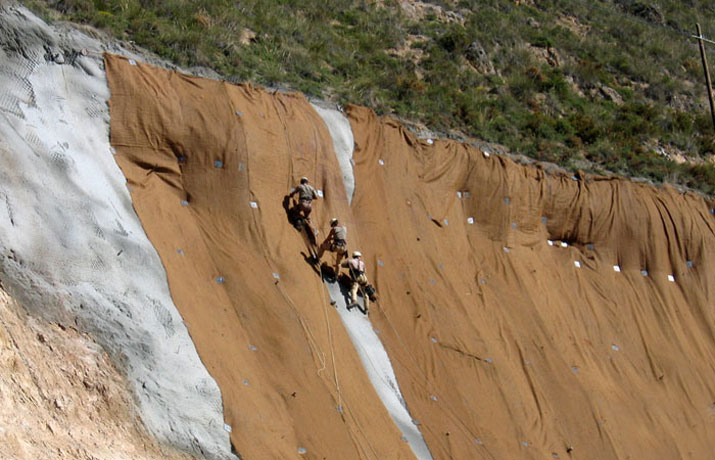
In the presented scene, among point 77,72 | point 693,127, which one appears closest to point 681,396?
point 693,127

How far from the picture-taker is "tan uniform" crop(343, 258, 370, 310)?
17250 millimetres

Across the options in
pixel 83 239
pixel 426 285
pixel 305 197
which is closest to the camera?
pixel 83 239

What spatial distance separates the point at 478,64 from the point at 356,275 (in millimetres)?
14482

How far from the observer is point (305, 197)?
1756 cm

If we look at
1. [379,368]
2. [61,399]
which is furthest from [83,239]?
[379,368]

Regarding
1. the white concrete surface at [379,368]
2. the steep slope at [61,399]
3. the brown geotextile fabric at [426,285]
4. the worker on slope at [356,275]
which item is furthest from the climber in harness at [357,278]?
the steep slope at [61,399]

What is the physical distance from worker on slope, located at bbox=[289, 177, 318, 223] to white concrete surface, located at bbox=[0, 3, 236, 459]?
3.60 metres

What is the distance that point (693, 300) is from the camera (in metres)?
23.0

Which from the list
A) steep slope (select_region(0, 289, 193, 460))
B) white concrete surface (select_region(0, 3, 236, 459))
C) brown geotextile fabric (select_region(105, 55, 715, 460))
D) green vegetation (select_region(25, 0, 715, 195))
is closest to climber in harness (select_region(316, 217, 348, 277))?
brown geotextile fabric (select_region(105, 55, 715, 460))

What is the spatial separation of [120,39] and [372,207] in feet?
23.1

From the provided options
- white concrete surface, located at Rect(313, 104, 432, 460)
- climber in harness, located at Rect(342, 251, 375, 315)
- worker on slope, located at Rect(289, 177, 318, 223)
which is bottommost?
white concrete surface, located at Rect(313, 104, 432, 460)

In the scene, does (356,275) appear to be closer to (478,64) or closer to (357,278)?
(357,278)

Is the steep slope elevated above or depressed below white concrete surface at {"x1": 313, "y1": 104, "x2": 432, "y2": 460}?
above

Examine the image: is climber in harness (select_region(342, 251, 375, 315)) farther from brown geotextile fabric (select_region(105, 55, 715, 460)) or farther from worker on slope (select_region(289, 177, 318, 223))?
worker on slope (select_region(289, 177, 318, 223))
